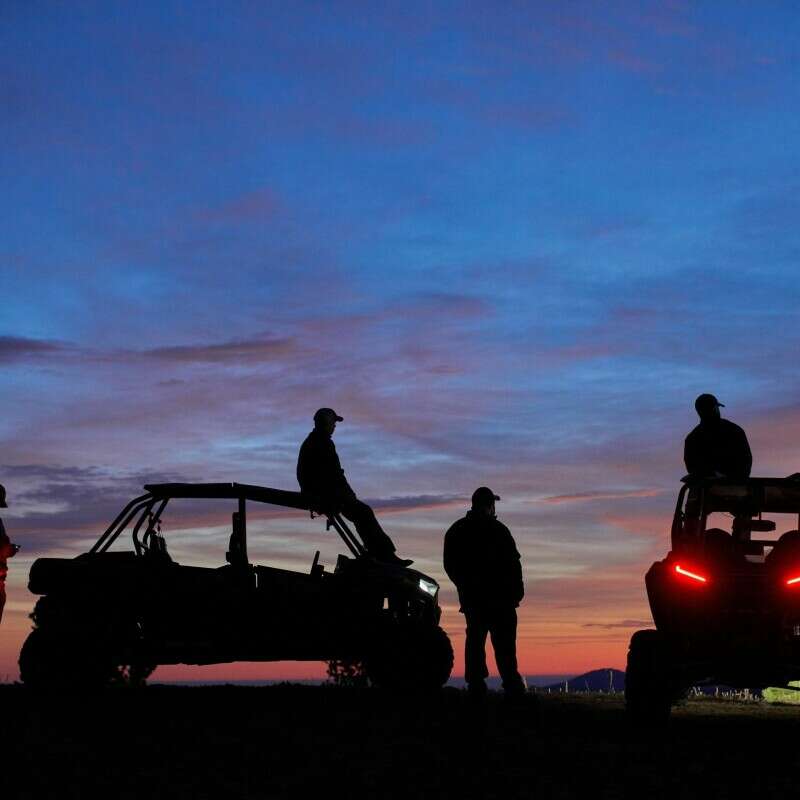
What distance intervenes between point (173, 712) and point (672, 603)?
4.12 metres

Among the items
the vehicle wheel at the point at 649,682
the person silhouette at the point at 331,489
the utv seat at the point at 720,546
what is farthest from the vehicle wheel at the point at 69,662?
the utv seat at the point at 720,546

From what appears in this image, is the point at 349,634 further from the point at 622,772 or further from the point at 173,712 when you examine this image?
the point at 622,772

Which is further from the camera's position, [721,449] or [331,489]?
[331,489]

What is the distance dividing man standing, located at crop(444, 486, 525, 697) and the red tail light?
2565mm

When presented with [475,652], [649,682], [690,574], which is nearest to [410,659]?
[475,652]

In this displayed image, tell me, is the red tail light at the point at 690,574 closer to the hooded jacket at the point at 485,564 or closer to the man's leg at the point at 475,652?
the hooded jacket at the point at 485,564

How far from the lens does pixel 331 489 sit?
624 inches

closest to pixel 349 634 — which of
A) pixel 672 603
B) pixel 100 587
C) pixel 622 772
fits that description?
pixel 100 587

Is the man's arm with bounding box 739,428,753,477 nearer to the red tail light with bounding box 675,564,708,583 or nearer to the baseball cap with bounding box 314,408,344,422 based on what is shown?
the red tail light with bounding box 675,564,708,583

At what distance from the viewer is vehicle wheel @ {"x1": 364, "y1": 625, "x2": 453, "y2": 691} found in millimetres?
15352

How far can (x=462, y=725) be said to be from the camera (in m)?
12.6

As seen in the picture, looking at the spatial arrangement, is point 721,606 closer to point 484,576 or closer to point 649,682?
point 649,682

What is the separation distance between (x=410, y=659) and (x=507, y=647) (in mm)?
934

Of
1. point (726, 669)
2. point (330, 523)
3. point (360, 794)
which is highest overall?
point (330, 523)
